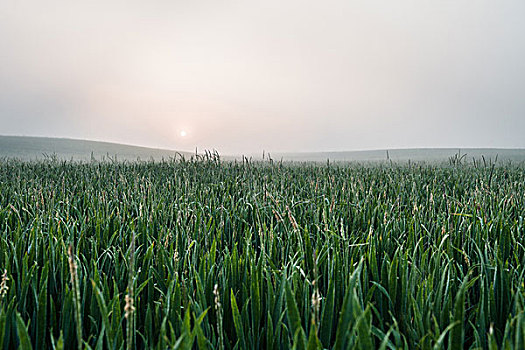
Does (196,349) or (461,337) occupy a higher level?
(461,337)

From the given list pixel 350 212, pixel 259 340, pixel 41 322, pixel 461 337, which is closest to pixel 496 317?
pixel 461 337

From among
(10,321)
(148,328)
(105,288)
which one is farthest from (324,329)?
(10,321)

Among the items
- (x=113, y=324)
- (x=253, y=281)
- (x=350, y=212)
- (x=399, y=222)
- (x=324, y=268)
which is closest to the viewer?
(x=113, y=324)

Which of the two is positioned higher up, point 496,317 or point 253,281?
point 253,281

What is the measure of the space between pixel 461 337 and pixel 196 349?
59 centimetres

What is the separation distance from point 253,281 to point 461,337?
491 mm

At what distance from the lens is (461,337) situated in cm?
72

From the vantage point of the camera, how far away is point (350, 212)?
2445 mm

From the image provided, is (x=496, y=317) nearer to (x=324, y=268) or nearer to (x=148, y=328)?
(x=324, y=268)

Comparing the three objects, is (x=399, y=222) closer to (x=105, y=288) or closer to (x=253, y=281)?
(x=253, y=281)

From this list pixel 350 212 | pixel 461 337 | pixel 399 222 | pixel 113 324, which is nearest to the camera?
pixel 461 337

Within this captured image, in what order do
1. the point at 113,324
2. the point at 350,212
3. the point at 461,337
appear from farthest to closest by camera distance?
the point at 350,212
the point at 113,324
the point at 461,337

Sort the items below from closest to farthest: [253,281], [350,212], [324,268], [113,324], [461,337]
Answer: [461,337]
[113,324]
[253,281]
[324,268]
[350,212]

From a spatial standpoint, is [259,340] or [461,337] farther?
[259,340]
